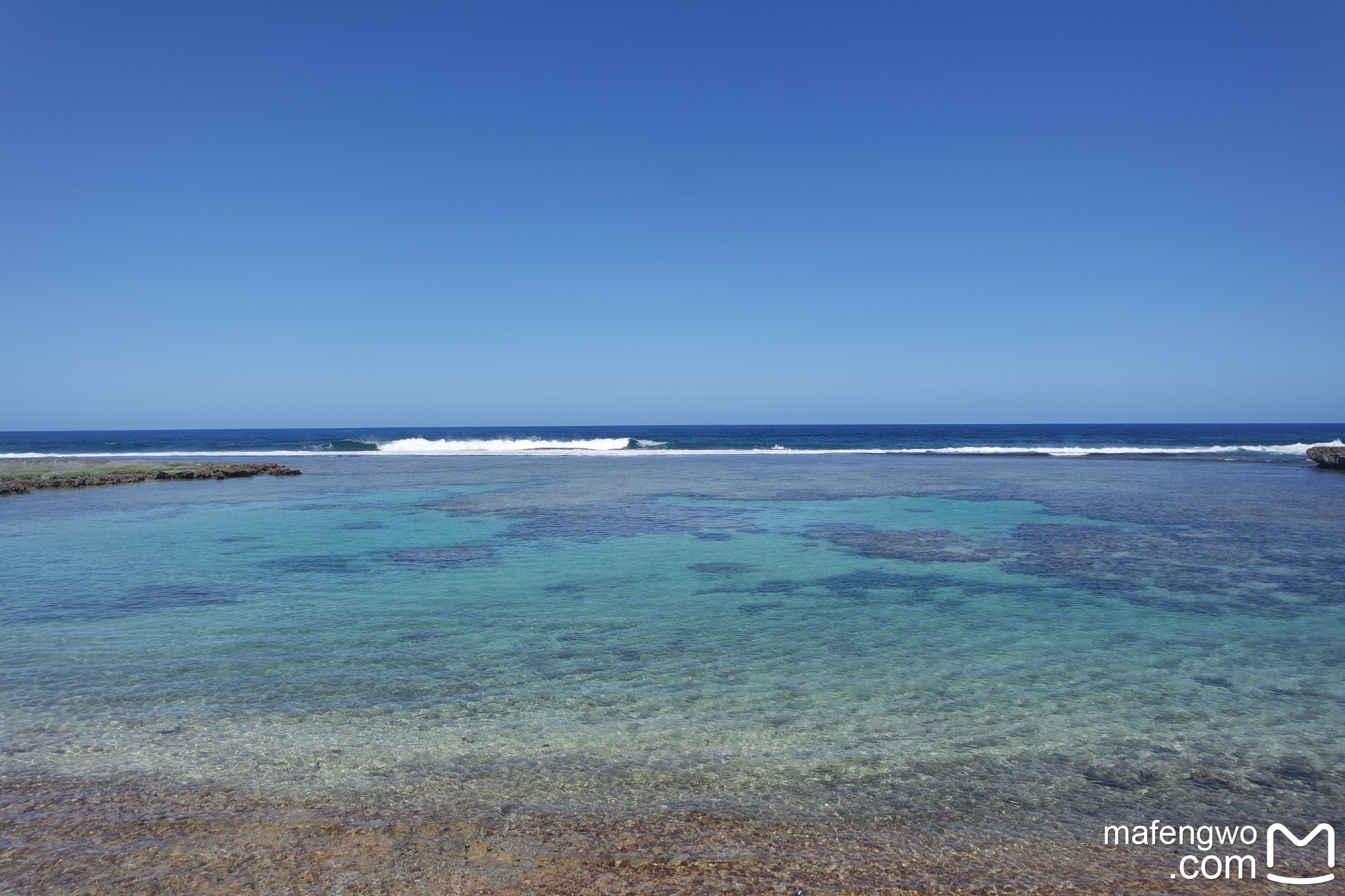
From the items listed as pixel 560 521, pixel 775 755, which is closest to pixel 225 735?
pixel 775 755

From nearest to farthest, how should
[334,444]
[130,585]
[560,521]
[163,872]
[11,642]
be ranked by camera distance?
[163,872] < [11,642] < [130,585] < [560,521] < [334,444]

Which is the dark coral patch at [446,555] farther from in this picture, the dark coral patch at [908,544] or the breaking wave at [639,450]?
the breaking wave at [639,450]

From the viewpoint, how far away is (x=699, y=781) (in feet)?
16.4

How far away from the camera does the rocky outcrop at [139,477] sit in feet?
85.7

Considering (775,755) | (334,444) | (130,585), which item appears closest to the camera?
(775,755)

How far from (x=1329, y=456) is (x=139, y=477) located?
5461cm

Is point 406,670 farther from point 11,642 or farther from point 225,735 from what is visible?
point 11,642

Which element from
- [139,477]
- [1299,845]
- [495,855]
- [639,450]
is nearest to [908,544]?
[1299,845]

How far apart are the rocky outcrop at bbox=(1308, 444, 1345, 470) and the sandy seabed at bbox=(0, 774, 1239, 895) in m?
43.1

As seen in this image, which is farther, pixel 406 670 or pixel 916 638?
pixel 916 638

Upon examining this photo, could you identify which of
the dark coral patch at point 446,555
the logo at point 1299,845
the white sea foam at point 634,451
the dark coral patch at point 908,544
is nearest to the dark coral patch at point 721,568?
the dark coral patch at point 908,544

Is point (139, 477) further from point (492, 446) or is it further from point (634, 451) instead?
point (492, 446)

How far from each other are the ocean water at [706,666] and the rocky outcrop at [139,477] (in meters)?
11.5

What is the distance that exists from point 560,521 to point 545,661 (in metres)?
10.8
